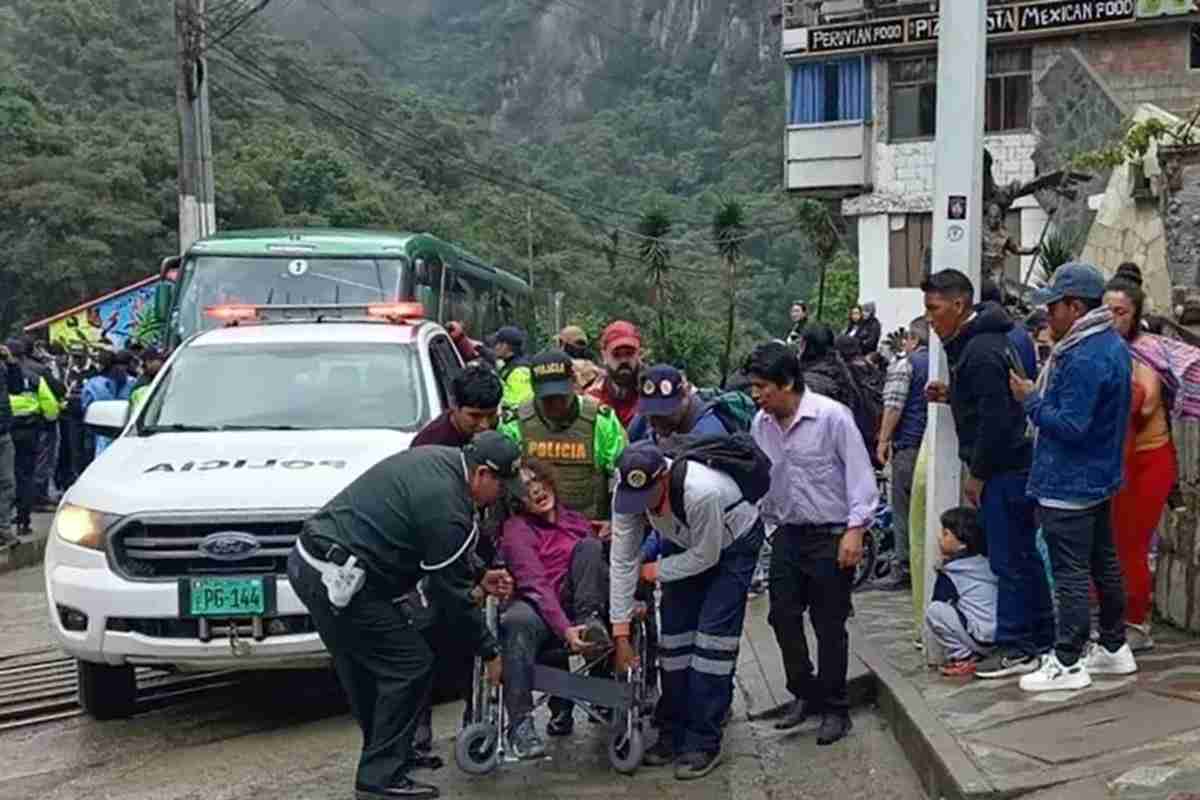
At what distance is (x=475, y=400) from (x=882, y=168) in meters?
26.3

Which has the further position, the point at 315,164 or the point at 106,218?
the point at 315,164

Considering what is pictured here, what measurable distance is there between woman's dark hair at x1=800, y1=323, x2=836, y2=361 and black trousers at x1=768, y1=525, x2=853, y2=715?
266 cm

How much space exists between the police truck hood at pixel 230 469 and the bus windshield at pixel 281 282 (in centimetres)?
584

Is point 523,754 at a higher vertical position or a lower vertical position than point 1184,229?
lower

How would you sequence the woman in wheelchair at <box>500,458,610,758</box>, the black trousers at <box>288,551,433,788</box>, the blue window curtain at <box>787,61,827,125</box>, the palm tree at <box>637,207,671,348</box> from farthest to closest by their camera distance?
the palm tree at <box>637,207,671,348</box>
the blue window curtain at <box>787,61,827,125</box>
the woman in wheelchair at <box>500,458,610,758</box>
the black trousers at <box>288,551,433,788</box>

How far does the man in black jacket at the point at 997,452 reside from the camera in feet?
19.6

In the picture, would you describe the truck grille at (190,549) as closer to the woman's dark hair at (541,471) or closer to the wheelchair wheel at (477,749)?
the woman's dark hair at (541,471)

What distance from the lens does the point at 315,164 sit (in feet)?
138

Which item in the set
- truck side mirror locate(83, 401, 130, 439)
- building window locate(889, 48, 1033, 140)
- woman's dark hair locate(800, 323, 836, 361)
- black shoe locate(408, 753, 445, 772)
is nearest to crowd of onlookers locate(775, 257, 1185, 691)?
woman's dark hair locate(800, 323, 836, 361)

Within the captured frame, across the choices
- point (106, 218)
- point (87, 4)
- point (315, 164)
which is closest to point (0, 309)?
point (106, 218)

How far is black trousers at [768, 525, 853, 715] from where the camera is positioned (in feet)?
19.7

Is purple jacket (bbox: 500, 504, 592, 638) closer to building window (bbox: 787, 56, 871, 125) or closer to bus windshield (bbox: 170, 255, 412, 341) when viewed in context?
bus windshield (bbox: 170, 255, 412, 341)

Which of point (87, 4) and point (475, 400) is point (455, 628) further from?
point (87, 4)

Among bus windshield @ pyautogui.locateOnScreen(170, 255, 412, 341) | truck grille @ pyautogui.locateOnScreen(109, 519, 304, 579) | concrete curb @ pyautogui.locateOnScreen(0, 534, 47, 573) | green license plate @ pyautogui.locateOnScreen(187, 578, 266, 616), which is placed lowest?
concrete curb @ pyautogui.locateOnScreen(0, 534, 47, 573)
